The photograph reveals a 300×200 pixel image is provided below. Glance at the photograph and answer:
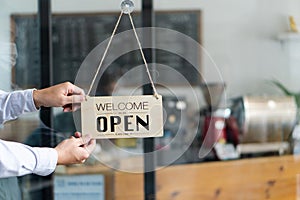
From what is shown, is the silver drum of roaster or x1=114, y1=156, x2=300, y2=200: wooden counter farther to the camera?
the silver drum of roaster

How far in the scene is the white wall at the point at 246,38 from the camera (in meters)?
2.81

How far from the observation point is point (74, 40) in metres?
2.67

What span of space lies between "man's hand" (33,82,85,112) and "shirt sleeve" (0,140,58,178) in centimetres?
15

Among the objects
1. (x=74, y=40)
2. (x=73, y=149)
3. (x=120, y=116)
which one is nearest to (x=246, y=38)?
(x=74, y=40)

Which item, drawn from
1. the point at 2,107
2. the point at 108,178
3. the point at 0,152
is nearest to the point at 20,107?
the point at 2,107

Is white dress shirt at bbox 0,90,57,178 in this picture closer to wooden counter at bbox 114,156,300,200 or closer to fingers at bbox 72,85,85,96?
fingers at bbox 72,85,85,96

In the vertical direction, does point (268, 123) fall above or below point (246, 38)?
below

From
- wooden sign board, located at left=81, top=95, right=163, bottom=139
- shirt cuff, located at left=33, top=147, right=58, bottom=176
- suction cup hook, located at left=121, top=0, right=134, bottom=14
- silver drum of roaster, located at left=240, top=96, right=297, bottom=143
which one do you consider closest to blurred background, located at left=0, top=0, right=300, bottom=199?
silver drum of roaster, located at left=240, top=96, right=297, bottom=143

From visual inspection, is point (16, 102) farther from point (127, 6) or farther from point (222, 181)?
point (222, 181)

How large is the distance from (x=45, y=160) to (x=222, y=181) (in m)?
1.42

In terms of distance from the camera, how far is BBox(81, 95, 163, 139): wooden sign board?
3.51ft

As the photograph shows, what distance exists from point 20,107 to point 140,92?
26 centimetres

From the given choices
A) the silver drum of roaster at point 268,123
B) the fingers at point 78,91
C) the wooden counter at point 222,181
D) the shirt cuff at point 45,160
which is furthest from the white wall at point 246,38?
the shirt cuff at point 45,160

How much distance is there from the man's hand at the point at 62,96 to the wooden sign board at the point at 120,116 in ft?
0.07
